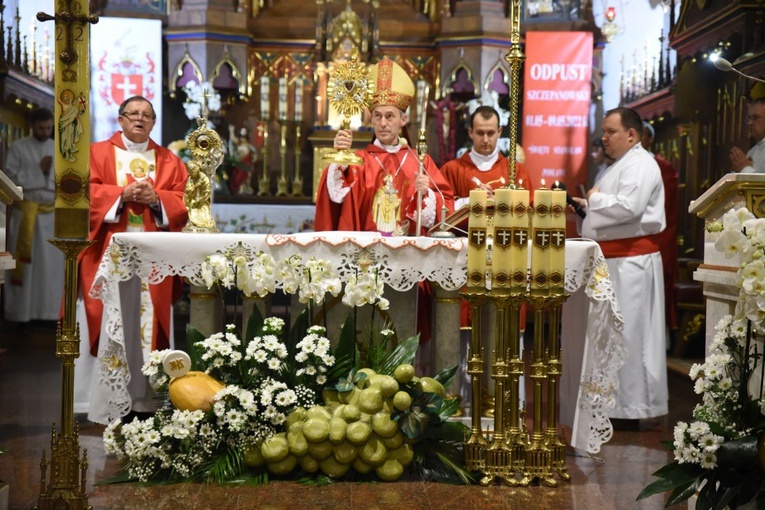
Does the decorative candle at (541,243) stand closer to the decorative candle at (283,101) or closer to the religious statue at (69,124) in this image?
the religious statue at (69,124)

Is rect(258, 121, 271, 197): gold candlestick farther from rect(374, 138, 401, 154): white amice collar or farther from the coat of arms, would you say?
rect(374, 138, 401, 154): white amice collar

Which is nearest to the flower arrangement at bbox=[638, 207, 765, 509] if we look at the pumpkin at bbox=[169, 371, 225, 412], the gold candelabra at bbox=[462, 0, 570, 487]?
the gold candelabra at bbox=[462, 0, 570, 487]

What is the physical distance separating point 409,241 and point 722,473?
6.02ft

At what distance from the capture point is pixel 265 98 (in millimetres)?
10359

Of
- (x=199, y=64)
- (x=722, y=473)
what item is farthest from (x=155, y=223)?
(x=199, y=64)

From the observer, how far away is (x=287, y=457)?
4207mm

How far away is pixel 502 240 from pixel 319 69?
6.46 metres

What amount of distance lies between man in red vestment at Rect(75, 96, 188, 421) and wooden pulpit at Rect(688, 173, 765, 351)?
9.81 feet

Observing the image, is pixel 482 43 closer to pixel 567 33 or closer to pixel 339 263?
pixel 567 33

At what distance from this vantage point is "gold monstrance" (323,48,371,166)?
5312 millimetres

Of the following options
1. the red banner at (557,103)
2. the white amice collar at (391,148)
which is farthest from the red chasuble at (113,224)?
the red banner at (557,103)

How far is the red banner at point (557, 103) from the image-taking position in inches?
387

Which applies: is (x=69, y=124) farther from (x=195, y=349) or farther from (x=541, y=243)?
(x=541, y=243)

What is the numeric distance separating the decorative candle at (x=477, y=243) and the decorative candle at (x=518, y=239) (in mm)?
121
